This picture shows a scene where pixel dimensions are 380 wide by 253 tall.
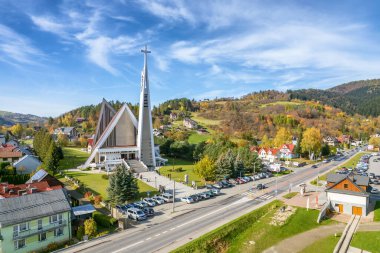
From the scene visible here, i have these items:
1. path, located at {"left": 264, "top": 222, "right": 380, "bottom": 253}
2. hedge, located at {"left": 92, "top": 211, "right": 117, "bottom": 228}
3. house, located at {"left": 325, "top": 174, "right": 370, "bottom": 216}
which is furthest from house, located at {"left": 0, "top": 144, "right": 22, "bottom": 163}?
house, located at {"left": 325, "top": 174, "right": 370, "bottom": 216}

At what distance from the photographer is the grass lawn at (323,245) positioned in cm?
2636

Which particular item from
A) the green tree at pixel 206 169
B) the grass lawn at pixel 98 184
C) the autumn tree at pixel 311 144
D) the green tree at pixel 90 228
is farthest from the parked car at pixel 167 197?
the autumn tree at pixel 311 144

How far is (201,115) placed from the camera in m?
172

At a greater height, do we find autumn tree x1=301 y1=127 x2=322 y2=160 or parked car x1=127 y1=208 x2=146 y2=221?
autumn tree x1=301 y1=127 x2=322 y2=160

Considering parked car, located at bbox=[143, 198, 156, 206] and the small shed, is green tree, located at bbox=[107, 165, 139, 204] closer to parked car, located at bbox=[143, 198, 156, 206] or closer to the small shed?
parked car, located at bbox=[143, 198, 156, 206]

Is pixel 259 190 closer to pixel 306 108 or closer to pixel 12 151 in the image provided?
pixel 12 151

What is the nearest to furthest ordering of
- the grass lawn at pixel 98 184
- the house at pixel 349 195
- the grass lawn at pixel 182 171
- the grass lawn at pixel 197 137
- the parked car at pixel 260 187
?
the house at pixel 349 195
the grass lawn at pixel 98 184
the parked car at pixel 260 187
the grass lawn at pixel 182 171
the grass lawn at pixel 197 137

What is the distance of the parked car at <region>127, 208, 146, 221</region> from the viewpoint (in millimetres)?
32312

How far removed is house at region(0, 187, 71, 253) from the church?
111 ft

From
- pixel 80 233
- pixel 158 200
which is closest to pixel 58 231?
pixel 80 233

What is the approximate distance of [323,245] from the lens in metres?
27.2

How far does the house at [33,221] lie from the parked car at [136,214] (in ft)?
23.1

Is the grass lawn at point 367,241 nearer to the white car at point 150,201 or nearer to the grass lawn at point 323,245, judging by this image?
the grass lawn at point 323,245

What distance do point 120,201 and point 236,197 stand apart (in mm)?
16011
